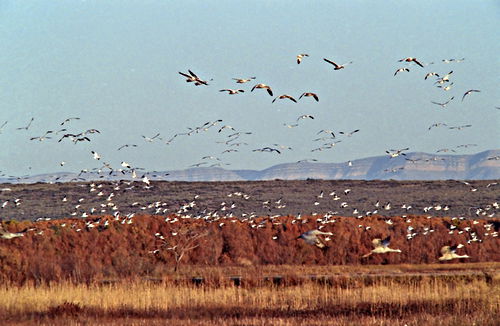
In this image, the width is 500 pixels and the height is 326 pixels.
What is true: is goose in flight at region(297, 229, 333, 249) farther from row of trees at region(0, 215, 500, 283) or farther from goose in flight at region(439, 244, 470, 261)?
goose in flight at region(439, 244, 470, 261)

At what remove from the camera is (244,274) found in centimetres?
3697

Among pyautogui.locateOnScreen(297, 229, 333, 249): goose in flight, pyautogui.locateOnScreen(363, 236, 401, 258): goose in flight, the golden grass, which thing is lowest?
the golden grass

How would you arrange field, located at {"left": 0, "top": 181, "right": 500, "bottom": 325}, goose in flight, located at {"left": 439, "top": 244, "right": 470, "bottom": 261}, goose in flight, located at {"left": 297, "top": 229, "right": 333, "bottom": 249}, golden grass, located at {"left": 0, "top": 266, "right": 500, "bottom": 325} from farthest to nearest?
goose in flight, located at {"left": 439, "top": 244, "right": 470, "bottom": 261} → goose in flight, located at {"left": 297, "top": 229, "right": 333, "bottom": 249} → field, located at {"left": 0, "top": 181, "right": 500, "bottom": 325} → golden grass, located at {"left": 0, "top": 266, "right": 500, "bottom": 325}

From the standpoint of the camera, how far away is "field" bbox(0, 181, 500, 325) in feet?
90.1

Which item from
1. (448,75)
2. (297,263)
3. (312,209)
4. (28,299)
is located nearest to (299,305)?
(28,299)

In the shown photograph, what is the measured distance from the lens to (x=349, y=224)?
52312 millimetres

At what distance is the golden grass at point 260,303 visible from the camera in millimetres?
26109

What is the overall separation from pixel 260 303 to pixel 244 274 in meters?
7.64

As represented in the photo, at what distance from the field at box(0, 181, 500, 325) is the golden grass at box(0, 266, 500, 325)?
0.21ft

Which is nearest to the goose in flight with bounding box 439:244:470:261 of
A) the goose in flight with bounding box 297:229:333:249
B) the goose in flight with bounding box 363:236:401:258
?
the goose in flight with bounding box 363:236:401:258

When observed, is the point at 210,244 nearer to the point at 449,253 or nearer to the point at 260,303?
the point at 449,253

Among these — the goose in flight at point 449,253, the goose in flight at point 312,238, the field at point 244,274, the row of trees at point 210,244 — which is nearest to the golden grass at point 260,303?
the field at point 244,274

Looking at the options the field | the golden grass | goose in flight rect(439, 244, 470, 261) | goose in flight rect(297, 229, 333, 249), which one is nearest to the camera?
the golden grass

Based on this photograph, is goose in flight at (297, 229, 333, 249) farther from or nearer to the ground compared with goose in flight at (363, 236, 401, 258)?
farther from the ground
